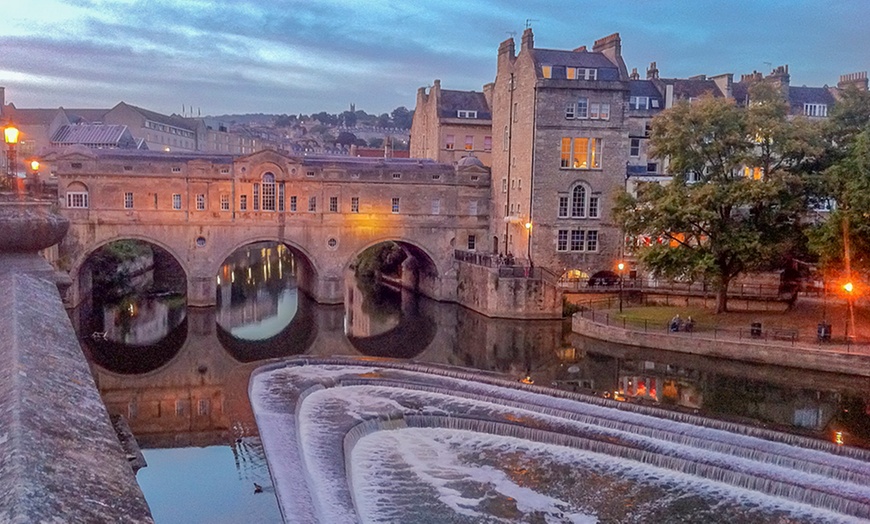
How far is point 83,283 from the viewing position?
138 feet

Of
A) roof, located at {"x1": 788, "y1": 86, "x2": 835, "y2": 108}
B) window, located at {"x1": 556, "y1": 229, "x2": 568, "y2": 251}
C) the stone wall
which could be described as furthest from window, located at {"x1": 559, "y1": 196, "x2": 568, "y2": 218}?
roof, located at {"x1": 788, "y1": 86, "x2": 835, "y2": 108}

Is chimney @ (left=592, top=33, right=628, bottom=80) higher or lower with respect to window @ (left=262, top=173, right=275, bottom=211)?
higher

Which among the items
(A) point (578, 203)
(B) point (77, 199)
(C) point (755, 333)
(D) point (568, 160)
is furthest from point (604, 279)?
(B) point (77, 199)

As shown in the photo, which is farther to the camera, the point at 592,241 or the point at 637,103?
the point at 637,103

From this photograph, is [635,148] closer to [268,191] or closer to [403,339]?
[403,339]

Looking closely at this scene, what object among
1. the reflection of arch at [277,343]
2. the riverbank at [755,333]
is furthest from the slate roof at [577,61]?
the reflection of arch at [277,343]

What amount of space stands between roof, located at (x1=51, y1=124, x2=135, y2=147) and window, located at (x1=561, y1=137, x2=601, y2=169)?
41129mm

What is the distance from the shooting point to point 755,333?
3017 cm

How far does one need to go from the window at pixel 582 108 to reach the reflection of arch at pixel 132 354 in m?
24.0

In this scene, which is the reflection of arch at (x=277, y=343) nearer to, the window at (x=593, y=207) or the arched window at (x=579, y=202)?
the arched window at (x=579, y=202)

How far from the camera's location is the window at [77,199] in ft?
129

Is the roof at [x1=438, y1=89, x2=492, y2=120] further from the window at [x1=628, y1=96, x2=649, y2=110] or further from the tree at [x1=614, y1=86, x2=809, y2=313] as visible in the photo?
the tree at [x1=614, y1=86, x2=809, y2=313]

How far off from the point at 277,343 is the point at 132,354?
615 cm

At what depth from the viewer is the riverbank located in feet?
91.5
